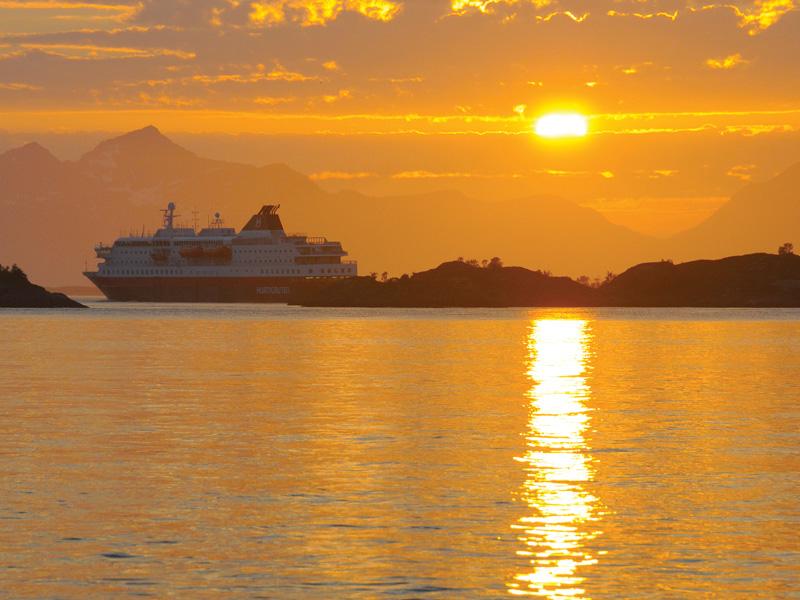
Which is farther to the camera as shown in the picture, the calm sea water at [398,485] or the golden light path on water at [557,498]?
the calm sea water at [398,485]

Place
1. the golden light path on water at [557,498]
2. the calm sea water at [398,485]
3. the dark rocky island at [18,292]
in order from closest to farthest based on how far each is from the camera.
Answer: the golden light path on water at [557,498], the calm sea water at [398,485], the dark rocky island at [18,292]

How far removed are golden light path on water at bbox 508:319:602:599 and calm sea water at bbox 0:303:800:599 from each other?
0.23ft

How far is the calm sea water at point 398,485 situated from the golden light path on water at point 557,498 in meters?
0.07

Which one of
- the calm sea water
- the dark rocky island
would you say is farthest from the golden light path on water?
the dark rocky island

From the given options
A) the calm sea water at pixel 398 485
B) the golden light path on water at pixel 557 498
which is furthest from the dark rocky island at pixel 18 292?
the golden light path on water at pixel 557 498

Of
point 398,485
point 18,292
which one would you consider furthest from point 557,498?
point 18,292

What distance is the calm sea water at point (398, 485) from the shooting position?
1809 cm

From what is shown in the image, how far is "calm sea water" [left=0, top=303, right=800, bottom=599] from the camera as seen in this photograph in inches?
712

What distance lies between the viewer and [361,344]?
284ft

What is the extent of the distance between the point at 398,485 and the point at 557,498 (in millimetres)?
3140

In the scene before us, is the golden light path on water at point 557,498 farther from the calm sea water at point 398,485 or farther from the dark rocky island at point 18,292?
the dark rocky island at point 18,292

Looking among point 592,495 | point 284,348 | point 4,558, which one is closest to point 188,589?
point 4,558

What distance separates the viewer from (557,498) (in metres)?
23.9

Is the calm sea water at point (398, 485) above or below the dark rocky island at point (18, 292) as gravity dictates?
below
